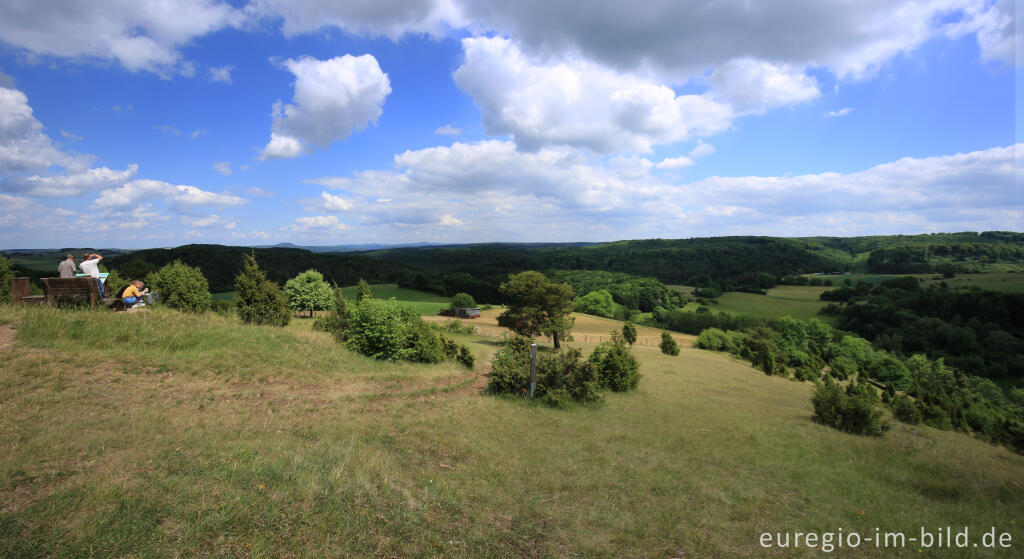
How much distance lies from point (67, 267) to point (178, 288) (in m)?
8.40

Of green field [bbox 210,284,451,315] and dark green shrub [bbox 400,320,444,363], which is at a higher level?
dark green shrub [bbox 400,320,444,363]

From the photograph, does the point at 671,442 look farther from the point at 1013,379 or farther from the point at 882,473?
the point at 1013,379

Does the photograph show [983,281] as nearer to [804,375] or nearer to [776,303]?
[776,303]

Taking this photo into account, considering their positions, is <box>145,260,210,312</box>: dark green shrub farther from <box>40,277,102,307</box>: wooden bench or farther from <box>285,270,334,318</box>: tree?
<box>285,270,334,318</box>: tree

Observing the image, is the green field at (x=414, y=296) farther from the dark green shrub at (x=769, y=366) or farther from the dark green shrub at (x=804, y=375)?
the dark green shrub at (x=804, y=375)

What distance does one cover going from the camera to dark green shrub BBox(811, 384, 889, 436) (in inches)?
A: 517

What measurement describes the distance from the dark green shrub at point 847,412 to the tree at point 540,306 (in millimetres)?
15894

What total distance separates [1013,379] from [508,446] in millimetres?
85385

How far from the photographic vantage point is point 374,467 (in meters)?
6.31

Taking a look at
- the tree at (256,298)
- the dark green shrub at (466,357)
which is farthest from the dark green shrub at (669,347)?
the tree at (256,298)

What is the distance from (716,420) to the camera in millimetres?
12750

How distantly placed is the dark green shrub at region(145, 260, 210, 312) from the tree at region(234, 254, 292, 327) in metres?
3.08

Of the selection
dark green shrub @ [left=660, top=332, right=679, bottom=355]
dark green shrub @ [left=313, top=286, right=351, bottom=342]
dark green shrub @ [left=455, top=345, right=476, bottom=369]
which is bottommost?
dark green shrub @ [left=660, top=332, right=679, bottom=355]

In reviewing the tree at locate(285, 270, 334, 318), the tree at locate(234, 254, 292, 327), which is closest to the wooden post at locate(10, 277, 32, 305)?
the tree at locate(234, 254, 292, 327)
